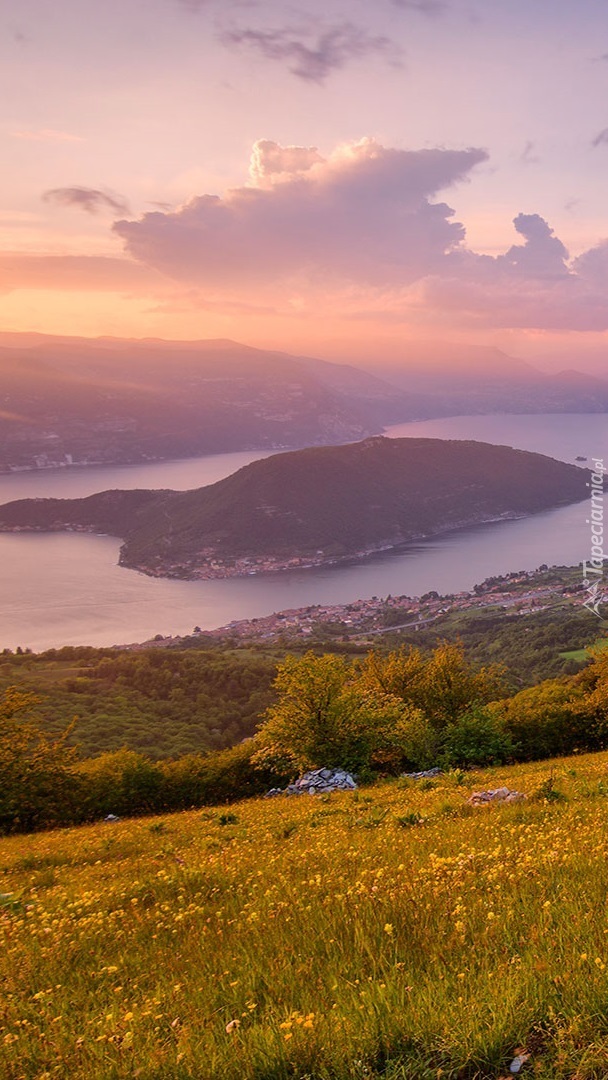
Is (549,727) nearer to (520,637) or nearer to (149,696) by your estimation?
(149,696)

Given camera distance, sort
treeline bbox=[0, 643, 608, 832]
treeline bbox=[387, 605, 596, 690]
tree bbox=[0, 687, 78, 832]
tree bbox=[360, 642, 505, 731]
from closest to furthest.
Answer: tree bbox=[0, 687, 78, 832] < treeline bbox=[0, 643, 608, 832] < tree bbox=[360, 642, 505, 731] < treeline bbox=[387, 605, 596, 690]

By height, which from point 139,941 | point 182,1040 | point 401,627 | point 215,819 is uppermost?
point 182,1040

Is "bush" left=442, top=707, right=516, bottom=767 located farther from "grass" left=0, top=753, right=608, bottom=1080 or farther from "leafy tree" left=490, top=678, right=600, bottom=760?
"grass" left=0, top=753, right=608, bottom=1080

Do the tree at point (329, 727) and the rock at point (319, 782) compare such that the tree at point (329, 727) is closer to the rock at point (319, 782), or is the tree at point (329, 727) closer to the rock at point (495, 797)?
the rock at point (319, 782)

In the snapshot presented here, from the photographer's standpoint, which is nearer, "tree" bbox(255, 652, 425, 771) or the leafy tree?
"tree" bbox(255, 652, 425, 771)

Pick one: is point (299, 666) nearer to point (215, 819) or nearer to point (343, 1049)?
point (215, 819)

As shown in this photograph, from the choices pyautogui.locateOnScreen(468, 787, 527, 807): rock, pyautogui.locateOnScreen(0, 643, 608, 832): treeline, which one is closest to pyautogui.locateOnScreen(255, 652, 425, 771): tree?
pyautogui.locateOnScreen(0, 643, 608, 832): treeline

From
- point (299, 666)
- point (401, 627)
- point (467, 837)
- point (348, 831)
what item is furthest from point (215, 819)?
point (401, 627)
